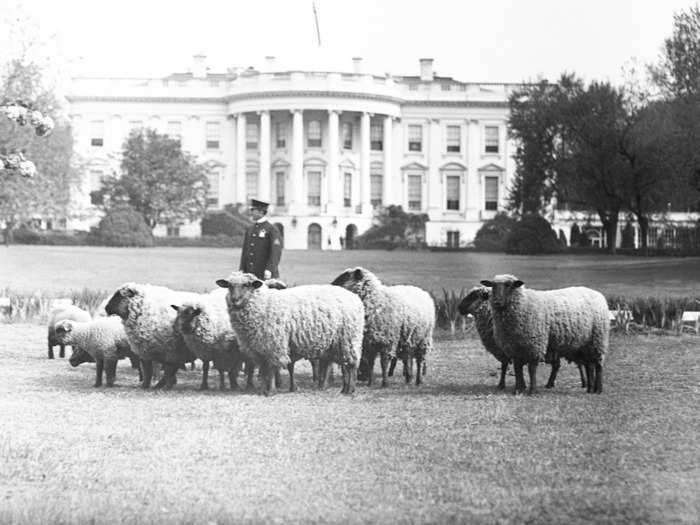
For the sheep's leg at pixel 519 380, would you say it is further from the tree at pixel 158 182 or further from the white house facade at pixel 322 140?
the tree at pixel 158 182

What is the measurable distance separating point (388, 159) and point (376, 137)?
218 centimetres

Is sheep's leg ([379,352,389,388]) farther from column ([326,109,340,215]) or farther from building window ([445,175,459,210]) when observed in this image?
building window ([445,175,459,210])

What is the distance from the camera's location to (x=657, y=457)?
893 centimetres

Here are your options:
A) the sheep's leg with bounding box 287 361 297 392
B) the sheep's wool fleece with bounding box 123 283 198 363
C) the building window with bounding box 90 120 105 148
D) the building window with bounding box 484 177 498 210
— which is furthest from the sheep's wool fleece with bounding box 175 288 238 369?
the building window with bounding box 484 177 498 210

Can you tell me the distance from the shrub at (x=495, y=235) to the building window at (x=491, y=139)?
27.9 m

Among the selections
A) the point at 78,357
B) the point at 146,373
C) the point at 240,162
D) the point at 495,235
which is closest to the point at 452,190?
the point at 240,162

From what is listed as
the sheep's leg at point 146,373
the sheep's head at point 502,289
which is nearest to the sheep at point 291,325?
the sheep's leg at point 146,373

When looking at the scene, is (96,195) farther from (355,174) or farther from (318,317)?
(318,317)

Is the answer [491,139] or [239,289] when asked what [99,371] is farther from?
[491,139]

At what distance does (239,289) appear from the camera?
1304cm

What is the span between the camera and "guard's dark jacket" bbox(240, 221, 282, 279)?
599 inches

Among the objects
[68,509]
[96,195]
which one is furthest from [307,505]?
[96,195]

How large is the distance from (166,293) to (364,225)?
134 ft

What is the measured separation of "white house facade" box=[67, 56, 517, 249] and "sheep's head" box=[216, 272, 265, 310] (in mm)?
28740
